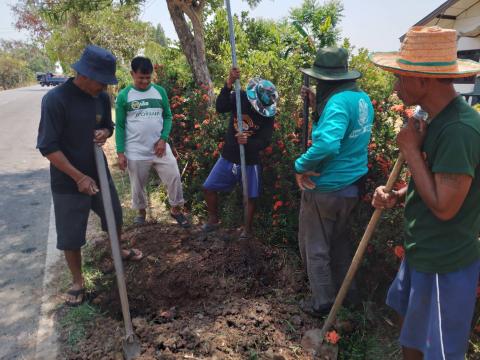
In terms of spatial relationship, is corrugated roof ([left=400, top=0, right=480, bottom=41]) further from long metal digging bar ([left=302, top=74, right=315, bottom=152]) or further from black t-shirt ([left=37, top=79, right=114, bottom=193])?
black t-shirt ([left=37, top=79, right=114, bottom=193])

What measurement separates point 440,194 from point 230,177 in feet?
8.42

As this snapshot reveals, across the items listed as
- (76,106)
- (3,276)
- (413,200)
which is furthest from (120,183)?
(413,200)

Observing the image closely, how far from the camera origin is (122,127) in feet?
13.5

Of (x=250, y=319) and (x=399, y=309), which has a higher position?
(x=399, y=309)

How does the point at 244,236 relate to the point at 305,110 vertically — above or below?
below

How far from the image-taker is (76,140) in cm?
295

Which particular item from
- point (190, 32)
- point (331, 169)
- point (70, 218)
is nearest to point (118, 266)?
point (70, 218)

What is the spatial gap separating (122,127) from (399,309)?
3296mm

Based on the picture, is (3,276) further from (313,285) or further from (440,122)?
(440,122)

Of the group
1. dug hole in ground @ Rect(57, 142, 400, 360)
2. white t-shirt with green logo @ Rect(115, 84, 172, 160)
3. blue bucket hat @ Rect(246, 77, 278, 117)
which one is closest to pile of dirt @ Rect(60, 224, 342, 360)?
dug hole in ground @ Rect(57, 142, 400, 360)

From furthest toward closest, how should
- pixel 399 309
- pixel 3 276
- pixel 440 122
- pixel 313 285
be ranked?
pixel 3 276 < pixel 313 285 < pixel 399 309 < pixel 440 122

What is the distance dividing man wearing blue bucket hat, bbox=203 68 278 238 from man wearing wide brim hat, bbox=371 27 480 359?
1.80m

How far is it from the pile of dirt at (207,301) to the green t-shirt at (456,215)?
4.03 ft

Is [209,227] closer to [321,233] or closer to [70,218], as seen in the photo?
[70,218]
